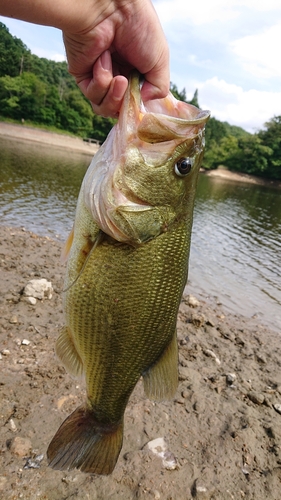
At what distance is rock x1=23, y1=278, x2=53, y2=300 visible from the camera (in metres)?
5.62

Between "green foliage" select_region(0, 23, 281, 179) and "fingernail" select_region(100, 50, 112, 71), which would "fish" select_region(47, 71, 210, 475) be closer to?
"fingernail" select_region(100, 50, 112, 71)

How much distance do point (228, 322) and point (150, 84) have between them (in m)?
6.25

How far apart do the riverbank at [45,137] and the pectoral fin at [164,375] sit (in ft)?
148

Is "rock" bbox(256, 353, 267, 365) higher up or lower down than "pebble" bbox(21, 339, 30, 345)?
lower down

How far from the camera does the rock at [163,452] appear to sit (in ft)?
10.7

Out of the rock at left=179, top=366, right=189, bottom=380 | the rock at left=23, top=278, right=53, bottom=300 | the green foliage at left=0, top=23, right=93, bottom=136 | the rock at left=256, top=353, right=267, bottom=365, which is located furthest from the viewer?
the green foliage at left=0, top=23, right=93, bottom=136

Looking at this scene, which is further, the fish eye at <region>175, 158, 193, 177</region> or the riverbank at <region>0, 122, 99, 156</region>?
the riverbank at <region>0, 122, 99, 156</region>

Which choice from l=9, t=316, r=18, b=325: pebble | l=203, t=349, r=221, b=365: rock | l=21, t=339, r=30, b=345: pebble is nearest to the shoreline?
l=9, t=316, r=18, b=325: pebble

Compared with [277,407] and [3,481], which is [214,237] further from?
[3,481]

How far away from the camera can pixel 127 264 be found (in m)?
2.05

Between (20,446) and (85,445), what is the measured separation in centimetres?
111

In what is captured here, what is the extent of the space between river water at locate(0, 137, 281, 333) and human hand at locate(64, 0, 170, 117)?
7163 mm

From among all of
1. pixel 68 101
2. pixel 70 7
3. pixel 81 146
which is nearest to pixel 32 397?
pixel 70 7

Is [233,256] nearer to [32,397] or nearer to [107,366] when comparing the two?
[32,397]
